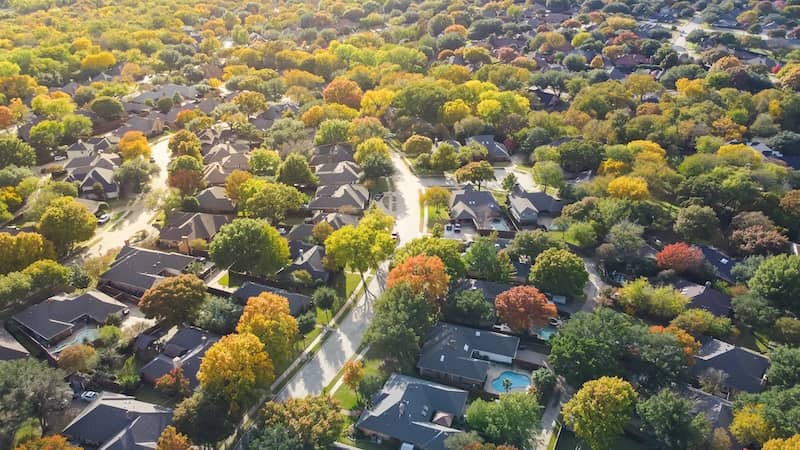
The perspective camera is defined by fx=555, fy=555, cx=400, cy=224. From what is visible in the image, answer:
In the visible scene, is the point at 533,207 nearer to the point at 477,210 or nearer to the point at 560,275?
the point at 477,210

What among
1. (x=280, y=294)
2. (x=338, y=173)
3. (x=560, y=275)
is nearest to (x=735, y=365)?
(x=560, y=275)

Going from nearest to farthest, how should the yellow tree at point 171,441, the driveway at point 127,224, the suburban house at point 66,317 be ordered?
the yellow tree at point 171,441 → the suburban house at point 66,317 → the driveway at point 127,224

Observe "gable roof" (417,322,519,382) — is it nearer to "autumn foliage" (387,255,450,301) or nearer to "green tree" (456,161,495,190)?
"autumn foliage" (387,255,450,301)

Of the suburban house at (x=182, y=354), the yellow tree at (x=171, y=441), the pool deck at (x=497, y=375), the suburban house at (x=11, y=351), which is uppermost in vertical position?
the yellow tree at (x=171, y=441)

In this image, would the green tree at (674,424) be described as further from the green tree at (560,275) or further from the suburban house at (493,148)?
the suburban house at (493,148)

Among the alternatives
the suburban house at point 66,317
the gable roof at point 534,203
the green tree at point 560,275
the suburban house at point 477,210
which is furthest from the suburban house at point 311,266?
the gable roof at point 534,203

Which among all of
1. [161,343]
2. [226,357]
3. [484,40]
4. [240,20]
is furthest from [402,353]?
[240,20]
